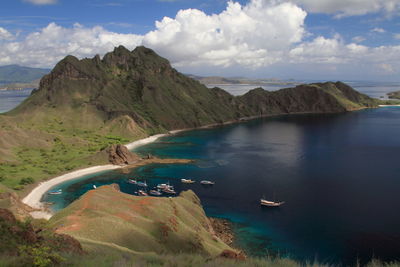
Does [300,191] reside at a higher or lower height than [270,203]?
lower

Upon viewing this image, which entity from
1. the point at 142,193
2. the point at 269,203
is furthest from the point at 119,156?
the point at 269,203

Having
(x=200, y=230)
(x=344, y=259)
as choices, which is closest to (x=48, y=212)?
(x=200, y=230)

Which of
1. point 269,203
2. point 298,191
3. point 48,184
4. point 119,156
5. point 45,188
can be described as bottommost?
point 298,191

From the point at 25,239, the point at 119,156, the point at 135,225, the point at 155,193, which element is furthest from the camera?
the point at 119,156

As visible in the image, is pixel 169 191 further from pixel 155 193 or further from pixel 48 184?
pixel 48 184

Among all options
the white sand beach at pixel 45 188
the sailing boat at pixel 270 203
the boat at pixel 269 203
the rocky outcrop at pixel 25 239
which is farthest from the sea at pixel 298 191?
the rocky outcrop at pixel 25 239

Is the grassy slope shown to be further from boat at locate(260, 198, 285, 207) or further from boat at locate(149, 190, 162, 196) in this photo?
boat at locate(149, 190, 162, 196)

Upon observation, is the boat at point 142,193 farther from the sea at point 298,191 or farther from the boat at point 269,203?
the boat at point 269,203
